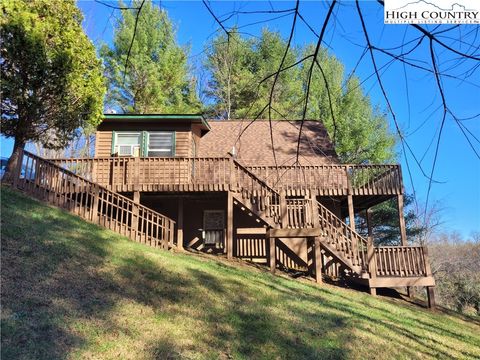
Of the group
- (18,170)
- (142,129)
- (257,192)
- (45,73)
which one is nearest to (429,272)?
(257,192)

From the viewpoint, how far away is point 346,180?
50.2 ft

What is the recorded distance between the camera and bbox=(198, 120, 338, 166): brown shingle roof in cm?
1736

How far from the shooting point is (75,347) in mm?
5176

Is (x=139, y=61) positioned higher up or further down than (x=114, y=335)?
higher up

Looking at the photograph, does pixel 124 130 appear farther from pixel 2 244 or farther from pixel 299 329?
pixel 299 329

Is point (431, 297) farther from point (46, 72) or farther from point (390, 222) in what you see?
point (46, 72)

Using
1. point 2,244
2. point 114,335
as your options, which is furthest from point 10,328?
point 2,244

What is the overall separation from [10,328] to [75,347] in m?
0.88

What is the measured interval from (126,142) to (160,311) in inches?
422

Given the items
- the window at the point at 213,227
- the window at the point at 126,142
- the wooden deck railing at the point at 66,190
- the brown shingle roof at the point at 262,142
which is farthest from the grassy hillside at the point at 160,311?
the brown shingle roof at the point at 262,142

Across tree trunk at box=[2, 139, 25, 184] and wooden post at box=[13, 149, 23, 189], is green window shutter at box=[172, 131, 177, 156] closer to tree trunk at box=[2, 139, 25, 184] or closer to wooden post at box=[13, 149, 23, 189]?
tree trunk at box=[2, 139, 25, 184]

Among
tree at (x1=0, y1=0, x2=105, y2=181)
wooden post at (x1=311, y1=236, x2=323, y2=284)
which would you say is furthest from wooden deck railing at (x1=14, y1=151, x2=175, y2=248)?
wooden post at (x1=311, y1=236, x2=323, y2=284)

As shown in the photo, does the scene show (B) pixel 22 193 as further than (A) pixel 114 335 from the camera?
Yes

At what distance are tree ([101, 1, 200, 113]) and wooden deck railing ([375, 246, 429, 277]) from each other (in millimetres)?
16651
